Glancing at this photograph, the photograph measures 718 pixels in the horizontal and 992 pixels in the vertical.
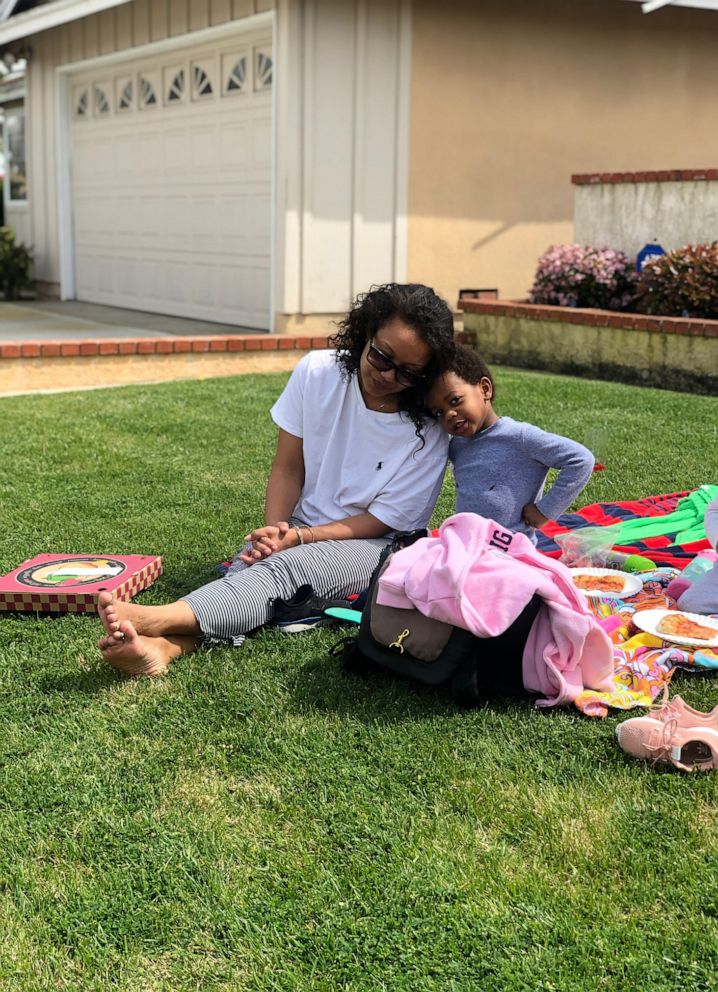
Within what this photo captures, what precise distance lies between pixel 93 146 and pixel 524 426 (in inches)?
463

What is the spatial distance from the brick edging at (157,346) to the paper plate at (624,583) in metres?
6.04

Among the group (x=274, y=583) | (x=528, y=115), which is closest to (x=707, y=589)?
(x=274, y=583)

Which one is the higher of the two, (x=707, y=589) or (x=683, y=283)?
(x=683, y=283)

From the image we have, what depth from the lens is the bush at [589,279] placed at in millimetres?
9906

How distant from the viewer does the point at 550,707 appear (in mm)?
3182

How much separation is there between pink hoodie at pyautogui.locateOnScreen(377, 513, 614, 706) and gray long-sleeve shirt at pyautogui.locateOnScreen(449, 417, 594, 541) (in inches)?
25.9

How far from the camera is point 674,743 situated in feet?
9.20

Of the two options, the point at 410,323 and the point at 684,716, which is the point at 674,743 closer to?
the point at 684,716

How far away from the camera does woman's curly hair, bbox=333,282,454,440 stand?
143 inches

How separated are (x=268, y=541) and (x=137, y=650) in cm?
68

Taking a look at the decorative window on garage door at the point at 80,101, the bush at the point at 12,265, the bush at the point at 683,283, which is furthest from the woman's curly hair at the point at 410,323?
the bush at the point at 12,265

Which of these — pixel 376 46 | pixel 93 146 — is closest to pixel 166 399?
pixel 376 46

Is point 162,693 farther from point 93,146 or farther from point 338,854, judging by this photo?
point 93,146

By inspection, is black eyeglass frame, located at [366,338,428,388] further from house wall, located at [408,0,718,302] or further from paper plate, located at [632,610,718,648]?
house wall, located at [408,0,718,302]
